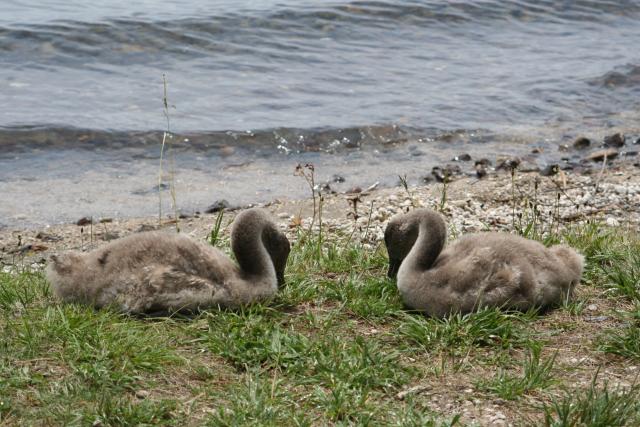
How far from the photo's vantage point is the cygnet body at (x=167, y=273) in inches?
261

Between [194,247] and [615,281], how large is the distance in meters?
3.09

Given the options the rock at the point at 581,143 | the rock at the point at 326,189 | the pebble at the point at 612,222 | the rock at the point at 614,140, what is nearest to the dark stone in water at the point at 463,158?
the rock at the point at 581,143

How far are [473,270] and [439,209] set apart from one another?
343 centimetres

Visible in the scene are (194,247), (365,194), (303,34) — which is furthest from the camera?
(303,34)

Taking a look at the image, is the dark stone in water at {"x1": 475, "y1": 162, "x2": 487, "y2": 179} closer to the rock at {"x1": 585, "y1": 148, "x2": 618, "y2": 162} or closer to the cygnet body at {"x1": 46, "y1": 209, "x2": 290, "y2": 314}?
the rock at {"x1": 585, "y1": 148, "x2": 618, "y2": 162}

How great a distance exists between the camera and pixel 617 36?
22609 mm

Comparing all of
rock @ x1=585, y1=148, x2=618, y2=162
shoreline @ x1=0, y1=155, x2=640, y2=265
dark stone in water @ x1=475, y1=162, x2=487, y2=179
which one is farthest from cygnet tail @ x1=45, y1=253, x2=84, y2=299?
rock @ x1=585, y1=148, x2=618, y2=162

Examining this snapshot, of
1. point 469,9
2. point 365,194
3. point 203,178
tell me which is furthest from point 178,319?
point 469,9

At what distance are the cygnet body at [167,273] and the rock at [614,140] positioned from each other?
9150mm

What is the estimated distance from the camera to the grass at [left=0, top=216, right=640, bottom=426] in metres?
5.28

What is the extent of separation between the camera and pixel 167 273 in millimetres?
6664

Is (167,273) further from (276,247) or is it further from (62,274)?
(276,247)

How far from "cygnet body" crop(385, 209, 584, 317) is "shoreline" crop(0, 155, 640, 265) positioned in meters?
1.82

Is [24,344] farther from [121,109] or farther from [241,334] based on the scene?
[121,109]
